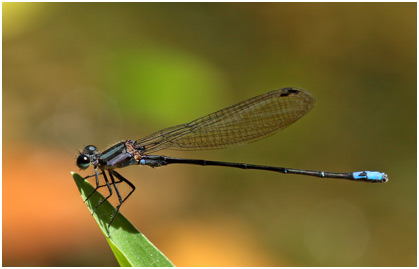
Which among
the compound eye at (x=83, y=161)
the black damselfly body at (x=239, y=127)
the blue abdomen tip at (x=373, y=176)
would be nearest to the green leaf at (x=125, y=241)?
the compound eye at (x=83, y=161)

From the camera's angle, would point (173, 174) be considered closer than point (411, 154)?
Yes

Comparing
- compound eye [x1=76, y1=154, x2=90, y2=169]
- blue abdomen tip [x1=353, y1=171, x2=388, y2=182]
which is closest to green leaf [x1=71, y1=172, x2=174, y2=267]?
compound eye [x1=76, y1=154, x2=90, y2=169]

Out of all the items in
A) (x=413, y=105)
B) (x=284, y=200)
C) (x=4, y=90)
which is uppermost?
(x=4, y=90)

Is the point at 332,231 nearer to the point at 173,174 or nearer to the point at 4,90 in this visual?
the point at 173,174

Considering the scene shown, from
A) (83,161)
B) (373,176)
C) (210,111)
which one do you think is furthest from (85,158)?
(210,111)

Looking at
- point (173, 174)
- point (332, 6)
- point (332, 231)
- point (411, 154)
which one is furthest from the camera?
point (332, 6)

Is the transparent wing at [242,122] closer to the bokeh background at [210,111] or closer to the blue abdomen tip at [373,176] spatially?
the blue abdomen tip at [373,176]

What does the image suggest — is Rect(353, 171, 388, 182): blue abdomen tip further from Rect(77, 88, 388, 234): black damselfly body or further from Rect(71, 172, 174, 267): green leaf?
Rect(71, 172, 174, 267): green leaf

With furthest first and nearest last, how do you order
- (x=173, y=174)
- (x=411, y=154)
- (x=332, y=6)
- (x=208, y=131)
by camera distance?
(x=332, y=6), (x=411, y=154), (x=173, y=174), (x=208, y=131)

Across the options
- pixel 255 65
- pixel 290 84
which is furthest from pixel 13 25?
pixel 290 84
